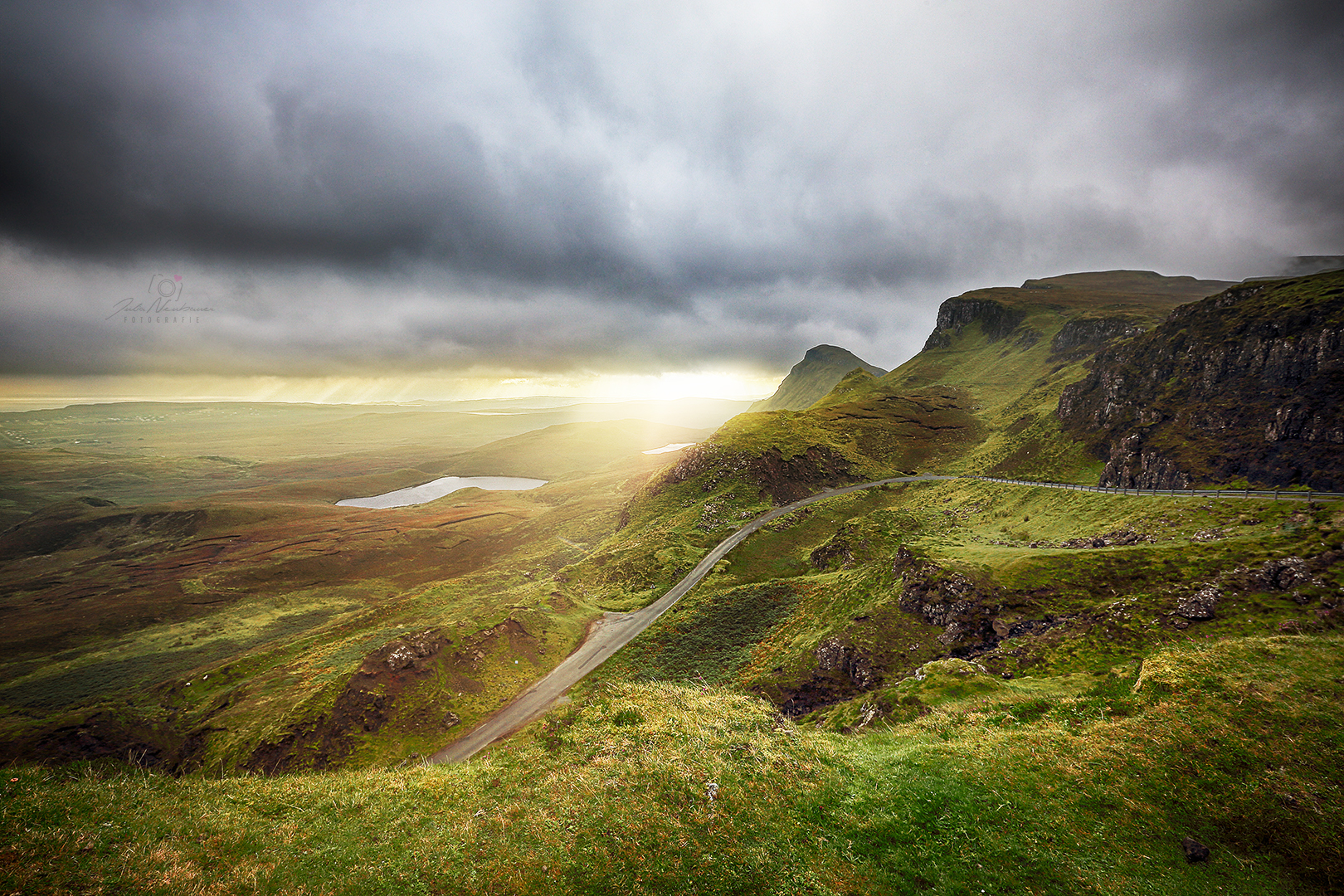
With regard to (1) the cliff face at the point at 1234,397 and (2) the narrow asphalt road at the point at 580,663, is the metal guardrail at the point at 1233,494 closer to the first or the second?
(1) the cliff face at the point at 1234,397

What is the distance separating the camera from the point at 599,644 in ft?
192

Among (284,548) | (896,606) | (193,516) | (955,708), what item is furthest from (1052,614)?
(193,516)

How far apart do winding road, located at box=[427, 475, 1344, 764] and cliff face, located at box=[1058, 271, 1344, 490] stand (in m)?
8.81

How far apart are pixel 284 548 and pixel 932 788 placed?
162m

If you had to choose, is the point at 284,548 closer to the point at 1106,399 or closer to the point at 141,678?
the point at 141,678

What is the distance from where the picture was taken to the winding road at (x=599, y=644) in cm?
4238

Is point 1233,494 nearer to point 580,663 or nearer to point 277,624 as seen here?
point 580,663

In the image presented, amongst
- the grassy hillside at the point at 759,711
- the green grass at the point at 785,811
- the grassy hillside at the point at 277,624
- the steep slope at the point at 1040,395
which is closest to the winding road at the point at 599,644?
the grassy hillside at the point at 277,624

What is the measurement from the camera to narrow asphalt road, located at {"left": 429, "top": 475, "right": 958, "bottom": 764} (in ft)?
137

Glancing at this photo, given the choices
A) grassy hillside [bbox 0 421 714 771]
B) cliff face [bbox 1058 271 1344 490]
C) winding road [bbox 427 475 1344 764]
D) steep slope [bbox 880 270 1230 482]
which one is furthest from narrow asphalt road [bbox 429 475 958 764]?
cliff face [bbox 1058 271 1344 490]

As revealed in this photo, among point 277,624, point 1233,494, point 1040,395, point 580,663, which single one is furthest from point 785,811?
point 1040,395

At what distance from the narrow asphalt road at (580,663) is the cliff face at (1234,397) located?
218ft

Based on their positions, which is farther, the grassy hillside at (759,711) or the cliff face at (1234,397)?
the cliff face at (1234,397)

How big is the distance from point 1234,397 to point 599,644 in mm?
106693
